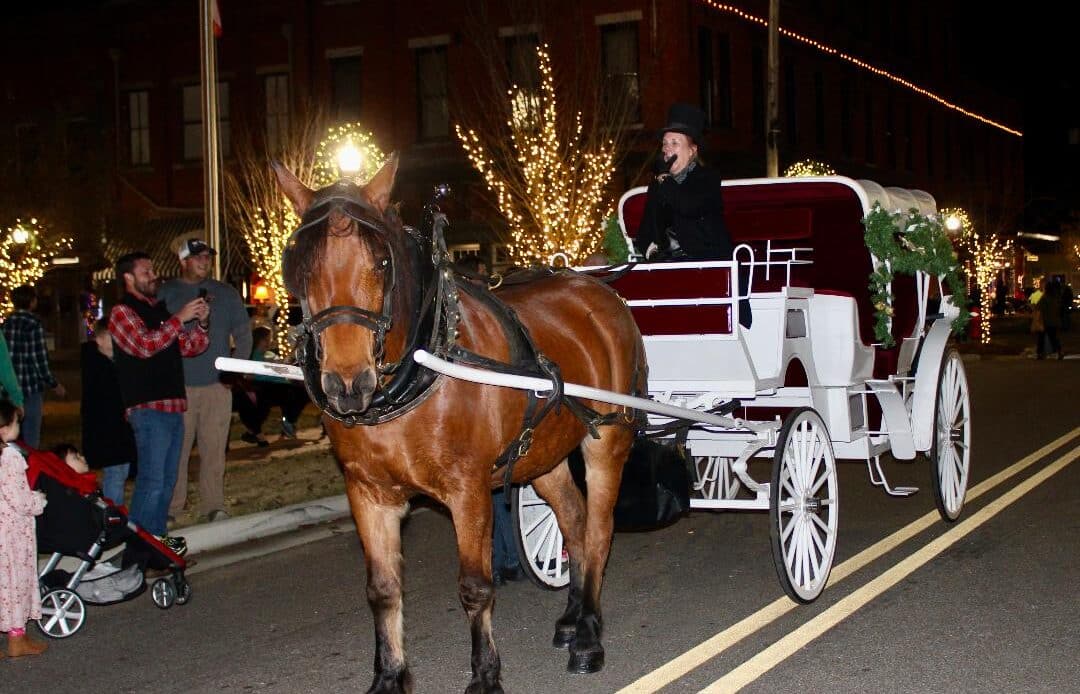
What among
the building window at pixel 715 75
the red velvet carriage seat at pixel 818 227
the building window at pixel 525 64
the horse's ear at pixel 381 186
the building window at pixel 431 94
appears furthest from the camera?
the building window at pixel 431 94

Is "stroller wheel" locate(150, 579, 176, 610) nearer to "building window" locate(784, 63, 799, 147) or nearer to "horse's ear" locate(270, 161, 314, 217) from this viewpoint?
"horse's ear" locate(270, 161, 314, 217)

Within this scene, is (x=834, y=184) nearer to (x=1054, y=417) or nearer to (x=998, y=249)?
(x=1054, y=417)

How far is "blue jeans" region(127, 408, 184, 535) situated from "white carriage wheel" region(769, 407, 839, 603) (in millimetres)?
3977

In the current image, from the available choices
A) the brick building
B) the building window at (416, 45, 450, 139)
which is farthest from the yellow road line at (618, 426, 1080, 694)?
the building window at (416, 45, 450, 139)

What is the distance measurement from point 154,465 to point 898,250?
5.26 meters

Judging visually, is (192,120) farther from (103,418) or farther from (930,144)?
(930,144)

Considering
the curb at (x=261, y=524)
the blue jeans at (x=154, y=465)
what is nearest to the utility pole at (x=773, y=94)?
the curb at (x=261, y=524)

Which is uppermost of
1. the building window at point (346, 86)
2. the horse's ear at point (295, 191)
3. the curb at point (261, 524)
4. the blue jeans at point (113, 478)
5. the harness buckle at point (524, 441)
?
the building window at point (346, 86)

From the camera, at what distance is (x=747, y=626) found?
21.4 ft

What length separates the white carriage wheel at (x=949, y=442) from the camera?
8758 mm

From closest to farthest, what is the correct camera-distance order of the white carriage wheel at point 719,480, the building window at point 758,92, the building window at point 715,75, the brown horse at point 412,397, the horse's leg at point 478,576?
the brown horse at point 412,397, the horse's leg at point 478,576, the white carriage wheel at point 719,480, the building window at point 715,75, the building window at point 758,92

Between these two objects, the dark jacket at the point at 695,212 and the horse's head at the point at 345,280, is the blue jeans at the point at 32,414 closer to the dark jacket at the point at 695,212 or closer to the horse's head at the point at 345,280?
the dark jacket at the point at 695,212

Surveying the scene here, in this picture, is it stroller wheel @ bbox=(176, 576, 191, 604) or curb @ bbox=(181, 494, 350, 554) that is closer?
stroller wheel @ bbox=(176, 576, 191, 604)

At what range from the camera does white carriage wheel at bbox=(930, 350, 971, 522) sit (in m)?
8.76
